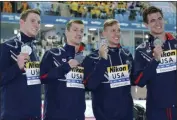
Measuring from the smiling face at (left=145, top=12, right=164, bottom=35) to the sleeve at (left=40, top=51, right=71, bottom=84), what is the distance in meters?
1.01

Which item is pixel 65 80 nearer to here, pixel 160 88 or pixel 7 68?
pixel 7 68

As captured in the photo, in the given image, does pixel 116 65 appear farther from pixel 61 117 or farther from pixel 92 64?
pixel 61 117

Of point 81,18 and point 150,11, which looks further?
point 81,18

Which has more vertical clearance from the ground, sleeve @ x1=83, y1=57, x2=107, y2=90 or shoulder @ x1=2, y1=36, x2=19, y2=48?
shoulder @ x1=2, y1=36, x2=19, y2=48

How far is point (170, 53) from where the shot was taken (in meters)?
3.58

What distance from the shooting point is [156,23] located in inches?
143

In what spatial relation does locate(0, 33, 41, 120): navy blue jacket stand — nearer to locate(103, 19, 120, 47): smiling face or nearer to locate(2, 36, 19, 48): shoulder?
locate(2, 36, 19, 48): shoulder

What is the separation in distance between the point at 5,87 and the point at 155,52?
1590mm

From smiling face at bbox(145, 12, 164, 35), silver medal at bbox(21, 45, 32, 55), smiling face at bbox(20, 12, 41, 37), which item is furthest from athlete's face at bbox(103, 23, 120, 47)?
silver medal at bbox(21, 45, 32, 55)

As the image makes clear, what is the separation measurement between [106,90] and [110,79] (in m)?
0.13

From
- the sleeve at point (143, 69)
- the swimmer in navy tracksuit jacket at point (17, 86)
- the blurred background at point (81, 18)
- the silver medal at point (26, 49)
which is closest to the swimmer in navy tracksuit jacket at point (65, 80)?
the swimmer in navy tracksuit jacket at point (17, 86)

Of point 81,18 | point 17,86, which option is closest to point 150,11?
point 17,86

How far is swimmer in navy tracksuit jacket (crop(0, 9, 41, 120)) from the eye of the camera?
3348mm

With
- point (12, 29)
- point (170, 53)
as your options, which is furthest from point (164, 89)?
point (12, 29)
